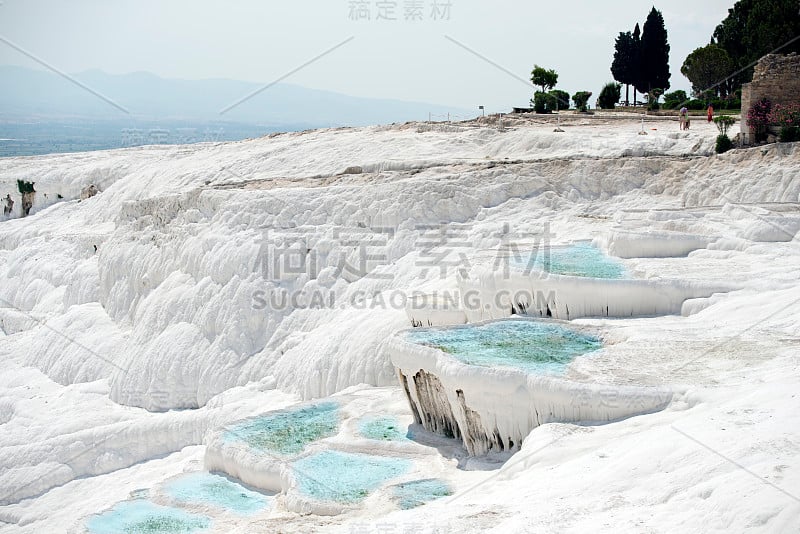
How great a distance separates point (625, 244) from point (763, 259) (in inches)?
73.0

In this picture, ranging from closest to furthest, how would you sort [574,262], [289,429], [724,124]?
[289,429] < [574,262] < [724,124]

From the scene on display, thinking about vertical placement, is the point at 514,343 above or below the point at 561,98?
below

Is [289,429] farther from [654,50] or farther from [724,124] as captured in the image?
[654,50]

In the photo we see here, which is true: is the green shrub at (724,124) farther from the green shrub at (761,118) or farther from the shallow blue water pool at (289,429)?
the shallow blue water pool at (289,429)

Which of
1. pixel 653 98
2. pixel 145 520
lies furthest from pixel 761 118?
pixel 653 98

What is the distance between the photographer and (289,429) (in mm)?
10297

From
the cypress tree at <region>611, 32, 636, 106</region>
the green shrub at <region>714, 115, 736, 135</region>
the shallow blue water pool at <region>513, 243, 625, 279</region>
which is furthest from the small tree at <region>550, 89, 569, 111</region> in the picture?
the shallow blue water pool at <region>513, 243, 625, 279</region>

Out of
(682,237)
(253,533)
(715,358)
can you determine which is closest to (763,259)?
(682,237)

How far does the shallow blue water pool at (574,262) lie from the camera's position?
1162 centimetres

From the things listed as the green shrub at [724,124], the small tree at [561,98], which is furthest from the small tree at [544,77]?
the green shrub at [724,124]

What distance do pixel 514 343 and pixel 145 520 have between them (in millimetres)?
4126

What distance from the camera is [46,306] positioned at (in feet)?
64.0

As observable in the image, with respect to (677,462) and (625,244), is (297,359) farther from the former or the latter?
(677,462)

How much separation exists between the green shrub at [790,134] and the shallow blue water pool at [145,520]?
442 inches
